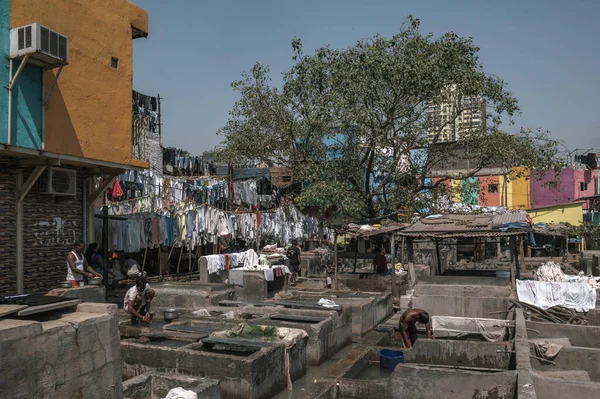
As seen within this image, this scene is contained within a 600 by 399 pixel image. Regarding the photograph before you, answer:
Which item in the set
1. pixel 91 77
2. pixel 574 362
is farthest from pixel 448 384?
pixel 91 77

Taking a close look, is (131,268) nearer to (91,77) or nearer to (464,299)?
(91,77)

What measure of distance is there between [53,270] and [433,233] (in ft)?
34.5

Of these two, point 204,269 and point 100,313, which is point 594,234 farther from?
point 100,313

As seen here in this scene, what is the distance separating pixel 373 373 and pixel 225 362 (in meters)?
3.81

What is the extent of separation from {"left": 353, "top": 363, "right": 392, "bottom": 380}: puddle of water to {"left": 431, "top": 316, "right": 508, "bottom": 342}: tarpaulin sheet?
226cm

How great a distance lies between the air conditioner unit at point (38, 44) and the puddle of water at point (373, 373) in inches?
355

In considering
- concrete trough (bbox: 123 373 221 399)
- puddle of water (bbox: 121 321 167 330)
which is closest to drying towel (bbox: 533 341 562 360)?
concrete trough (bbox: 123 373 221 399)

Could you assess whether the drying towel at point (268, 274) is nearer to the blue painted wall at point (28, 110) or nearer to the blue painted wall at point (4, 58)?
the blue painted wall at point (28, 110)

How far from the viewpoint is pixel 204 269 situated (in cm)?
1672

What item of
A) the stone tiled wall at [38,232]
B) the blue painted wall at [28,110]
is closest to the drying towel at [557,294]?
the stone tiled wall at [38,232]

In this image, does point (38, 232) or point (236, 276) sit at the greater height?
point (38, 232)

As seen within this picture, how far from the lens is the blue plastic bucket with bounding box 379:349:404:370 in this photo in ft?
34.0

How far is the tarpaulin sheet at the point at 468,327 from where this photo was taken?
11680 millimetres

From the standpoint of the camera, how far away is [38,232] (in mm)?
11953
